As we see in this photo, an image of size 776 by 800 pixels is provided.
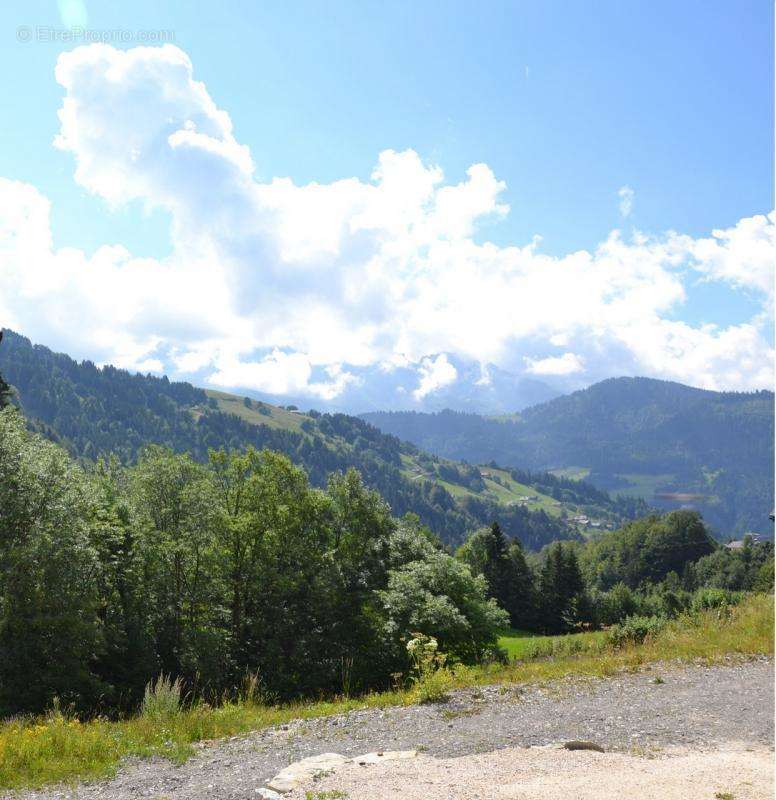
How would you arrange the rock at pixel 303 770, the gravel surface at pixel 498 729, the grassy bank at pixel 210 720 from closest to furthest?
the rock at pixel 303 770 → the gravel surface at pixel 498 729 → the grassy bank at pixel 210 720

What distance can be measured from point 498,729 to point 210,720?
280 inches

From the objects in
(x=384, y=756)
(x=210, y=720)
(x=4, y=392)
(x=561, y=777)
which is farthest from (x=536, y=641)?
(x=561, y=777)

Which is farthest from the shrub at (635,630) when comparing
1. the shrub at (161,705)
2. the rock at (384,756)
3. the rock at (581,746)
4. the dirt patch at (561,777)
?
the shrub at (161,705)

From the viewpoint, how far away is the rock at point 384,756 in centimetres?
1055

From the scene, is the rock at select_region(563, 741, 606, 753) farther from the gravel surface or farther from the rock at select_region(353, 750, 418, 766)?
the rock at select_region(353, 750, 418, 766)

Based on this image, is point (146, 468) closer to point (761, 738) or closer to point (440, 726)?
point (440, 726)

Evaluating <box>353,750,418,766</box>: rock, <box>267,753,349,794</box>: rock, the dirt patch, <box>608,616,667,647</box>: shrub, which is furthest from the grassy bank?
the dirt patch

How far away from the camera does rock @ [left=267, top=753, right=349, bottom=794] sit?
31.1ft

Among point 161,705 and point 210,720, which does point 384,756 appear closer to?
point 210,720

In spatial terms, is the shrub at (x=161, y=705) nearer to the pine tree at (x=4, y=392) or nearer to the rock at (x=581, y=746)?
the rock at (x=581, y=746)

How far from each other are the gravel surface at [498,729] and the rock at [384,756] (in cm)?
33

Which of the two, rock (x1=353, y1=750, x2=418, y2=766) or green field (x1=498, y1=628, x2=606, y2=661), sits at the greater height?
rock (x1=353, y1=750, x2=418, y2=766)

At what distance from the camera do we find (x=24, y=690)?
1889 cm

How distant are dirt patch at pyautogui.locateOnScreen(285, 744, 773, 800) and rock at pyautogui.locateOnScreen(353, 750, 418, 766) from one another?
235 mm
